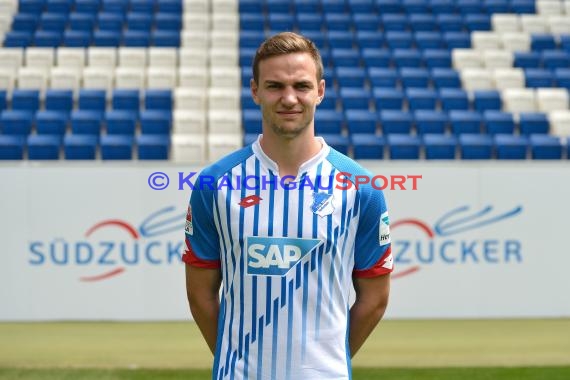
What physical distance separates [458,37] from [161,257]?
8221mm

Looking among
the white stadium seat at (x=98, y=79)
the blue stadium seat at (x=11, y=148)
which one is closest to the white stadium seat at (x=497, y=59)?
the white stadium seat at (x=98, y=79)

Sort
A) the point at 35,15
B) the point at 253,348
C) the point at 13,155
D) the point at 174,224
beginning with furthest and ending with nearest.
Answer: the point at 35,15 < the point at 13,155 < the point at 174,224 < the point at 253,348

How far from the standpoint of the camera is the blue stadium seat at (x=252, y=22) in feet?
55.7

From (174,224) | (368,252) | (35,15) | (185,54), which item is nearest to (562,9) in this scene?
(185,54)

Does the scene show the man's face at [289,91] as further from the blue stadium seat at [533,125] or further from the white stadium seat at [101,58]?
the white stadium seat at [101,58]

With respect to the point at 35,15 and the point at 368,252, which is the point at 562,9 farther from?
the point at 368,252

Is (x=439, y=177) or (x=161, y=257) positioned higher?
(x=439, y=177)

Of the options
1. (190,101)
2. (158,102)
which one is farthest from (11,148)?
(190,101)

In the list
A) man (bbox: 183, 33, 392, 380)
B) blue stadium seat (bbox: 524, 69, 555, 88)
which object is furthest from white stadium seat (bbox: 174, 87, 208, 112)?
man (bbox: 183, 33, 392, 380)

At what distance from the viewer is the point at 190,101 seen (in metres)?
14.1

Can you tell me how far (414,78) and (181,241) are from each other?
5.94 metres

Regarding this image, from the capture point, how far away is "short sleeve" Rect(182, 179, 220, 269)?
273cm

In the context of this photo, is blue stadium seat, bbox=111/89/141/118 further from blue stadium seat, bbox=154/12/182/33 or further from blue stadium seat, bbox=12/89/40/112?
blue stadium seat, bbox=154/12/182/33

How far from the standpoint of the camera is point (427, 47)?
1630 centimetres
